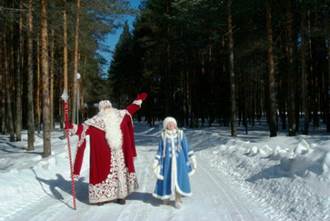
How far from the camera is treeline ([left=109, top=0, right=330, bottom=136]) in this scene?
72.7ft

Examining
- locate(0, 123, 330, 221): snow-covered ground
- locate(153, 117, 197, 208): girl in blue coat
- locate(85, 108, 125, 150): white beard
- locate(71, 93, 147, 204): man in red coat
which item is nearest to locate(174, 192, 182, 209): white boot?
locate(153, 117, 197, 208): girl in blue coat

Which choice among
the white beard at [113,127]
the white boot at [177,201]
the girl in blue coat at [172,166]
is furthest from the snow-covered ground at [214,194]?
the white beard at [113,127]

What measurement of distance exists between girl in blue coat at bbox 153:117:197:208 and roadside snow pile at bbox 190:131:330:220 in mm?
1510

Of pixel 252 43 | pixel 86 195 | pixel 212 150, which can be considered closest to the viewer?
pixel 86 195

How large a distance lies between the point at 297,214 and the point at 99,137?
12.9ft

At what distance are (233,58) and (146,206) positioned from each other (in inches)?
684

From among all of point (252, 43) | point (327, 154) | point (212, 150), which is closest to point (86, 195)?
point (327, 154)

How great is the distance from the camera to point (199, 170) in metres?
12.8

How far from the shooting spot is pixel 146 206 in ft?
26.1

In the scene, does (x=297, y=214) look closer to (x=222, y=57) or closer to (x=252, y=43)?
(x=252, y=43)

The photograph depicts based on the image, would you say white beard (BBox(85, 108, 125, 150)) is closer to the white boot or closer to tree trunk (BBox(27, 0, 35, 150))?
the white boot

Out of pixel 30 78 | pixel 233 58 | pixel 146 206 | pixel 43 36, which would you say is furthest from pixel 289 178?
pixel 233 58

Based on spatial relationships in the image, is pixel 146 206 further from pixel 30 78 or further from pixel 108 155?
pixel 30 78

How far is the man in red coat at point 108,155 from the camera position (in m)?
8.25
